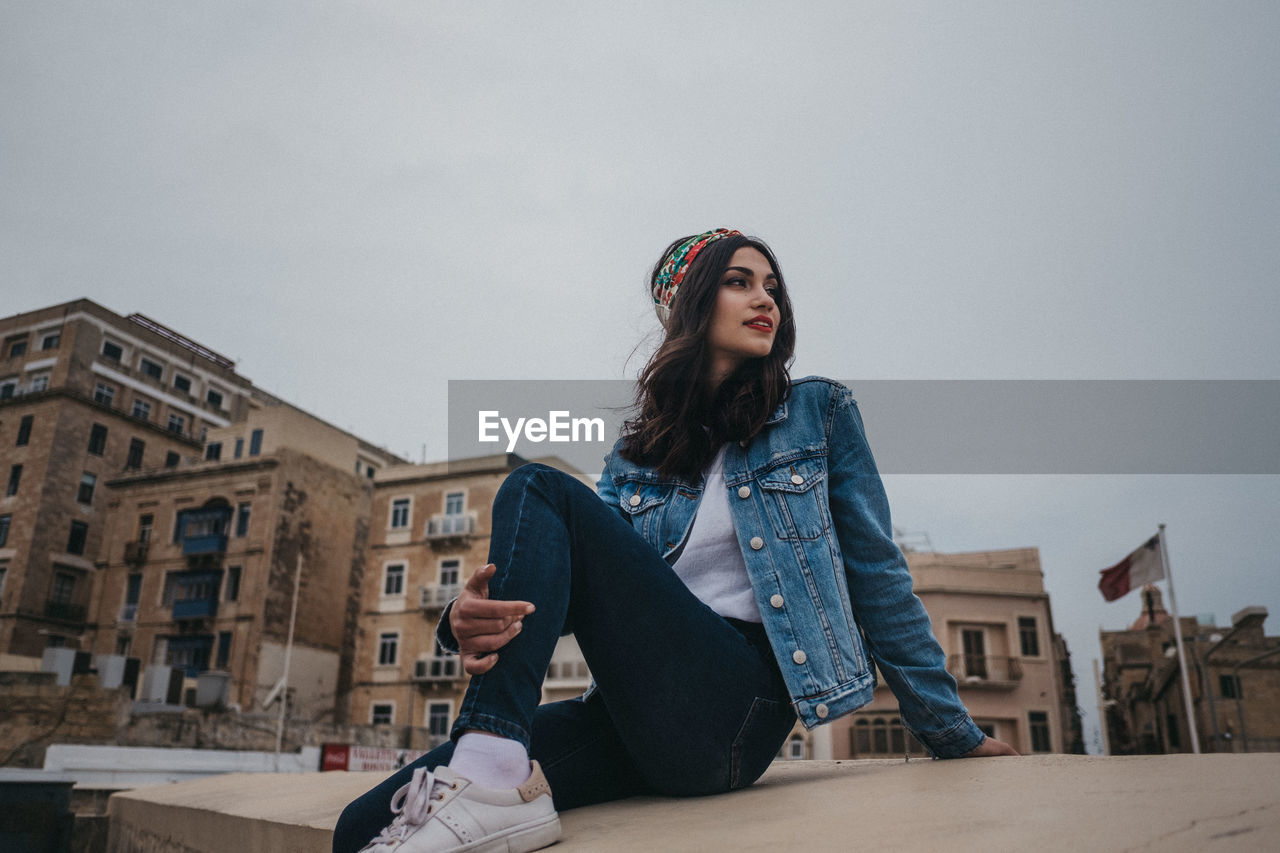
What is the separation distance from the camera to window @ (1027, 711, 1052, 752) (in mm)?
25734

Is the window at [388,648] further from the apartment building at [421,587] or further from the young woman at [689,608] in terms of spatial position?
the young woman at [689,608]

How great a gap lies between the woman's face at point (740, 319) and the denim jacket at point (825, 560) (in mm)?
156

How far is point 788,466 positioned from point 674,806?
741 mm

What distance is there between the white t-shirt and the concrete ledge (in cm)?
38

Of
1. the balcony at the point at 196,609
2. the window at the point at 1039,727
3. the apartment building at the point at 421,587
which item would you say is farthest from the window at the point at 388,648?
the window at the point at 1039,727

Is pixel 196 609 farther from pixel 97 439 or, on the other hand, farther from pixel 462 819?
pixel 462 819

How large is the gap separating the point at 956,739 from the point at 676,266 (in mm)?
1325

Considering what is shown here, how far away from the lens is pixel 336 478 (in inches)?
1249

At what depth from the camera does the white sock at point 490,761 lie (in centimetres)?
149

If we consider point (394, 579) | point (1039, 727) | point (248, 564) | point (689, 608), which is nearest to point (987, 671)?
point (1039, 727)

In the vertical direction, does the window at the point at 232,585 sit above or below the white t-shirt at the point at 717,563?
above

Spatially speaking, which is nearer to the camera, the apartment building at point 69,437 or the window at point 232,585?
the window at point 232,585

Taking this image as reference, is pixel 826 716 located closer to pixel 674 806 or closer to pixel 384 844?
pixel 674 806

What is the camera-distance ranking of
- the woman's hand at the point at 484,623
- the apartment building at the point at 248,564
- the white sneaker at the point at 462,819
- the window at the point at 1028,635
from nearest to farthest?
1. the white sneaker at the point at 462,819
2. the woman's hand at the point at 484,623
3. the window at the point at 1028,635
4. the apartment building at the point at 248,564
